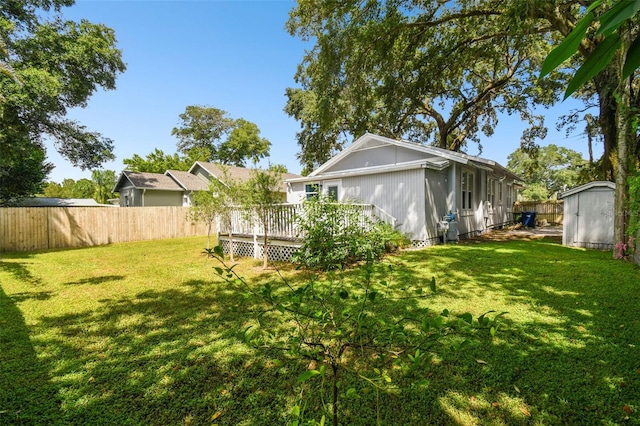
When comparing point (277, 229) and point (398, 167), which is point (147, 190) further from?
point (398, 167)

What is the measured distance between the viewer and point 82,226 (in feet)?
44.5

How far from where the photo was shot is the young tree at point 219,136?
37688 millimetres

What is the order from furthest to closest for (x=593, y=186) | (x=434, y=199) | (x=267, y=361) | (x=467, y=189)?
1. (x=467, y=189)
2. (x=434, y=199)
3. (x=593, y=186)
4. (x=267, y=361)

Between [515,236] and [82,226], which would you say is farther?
[82,226]

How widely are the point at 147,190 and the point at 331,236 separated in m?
19.5

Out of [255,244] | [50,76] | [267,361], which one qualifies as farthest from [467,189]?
[50,76]

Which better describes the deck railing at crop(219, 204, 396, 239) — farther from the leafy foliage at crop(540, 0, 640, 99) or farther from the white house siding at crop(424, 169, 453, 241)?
the leafy foliage at crop(540, 0, 640, 99)

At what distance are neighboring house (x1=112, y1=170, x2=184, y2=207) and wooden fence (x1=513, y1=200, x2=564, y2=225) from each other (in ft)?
86.1

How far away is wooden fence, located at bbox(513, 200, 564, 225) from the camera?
69.3ft

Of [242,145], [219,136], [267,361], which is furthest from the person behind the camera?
[219,136]

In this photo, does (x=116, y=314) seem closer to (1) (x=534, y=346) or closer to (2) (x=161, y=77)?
(1) (x=534, y=346)

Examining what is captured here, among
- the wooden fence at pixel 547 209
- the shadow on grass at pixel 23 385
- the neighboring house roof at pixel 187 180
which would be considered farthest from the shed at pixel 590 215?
the neighboring house roof at pixel 187 180

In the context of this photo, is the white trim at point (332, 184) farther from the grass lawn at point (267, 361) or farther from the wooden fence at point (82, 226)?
the grass lawn at point (267, 361)

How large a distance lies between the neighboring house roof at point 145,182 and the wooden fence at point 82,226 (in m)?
7.03
